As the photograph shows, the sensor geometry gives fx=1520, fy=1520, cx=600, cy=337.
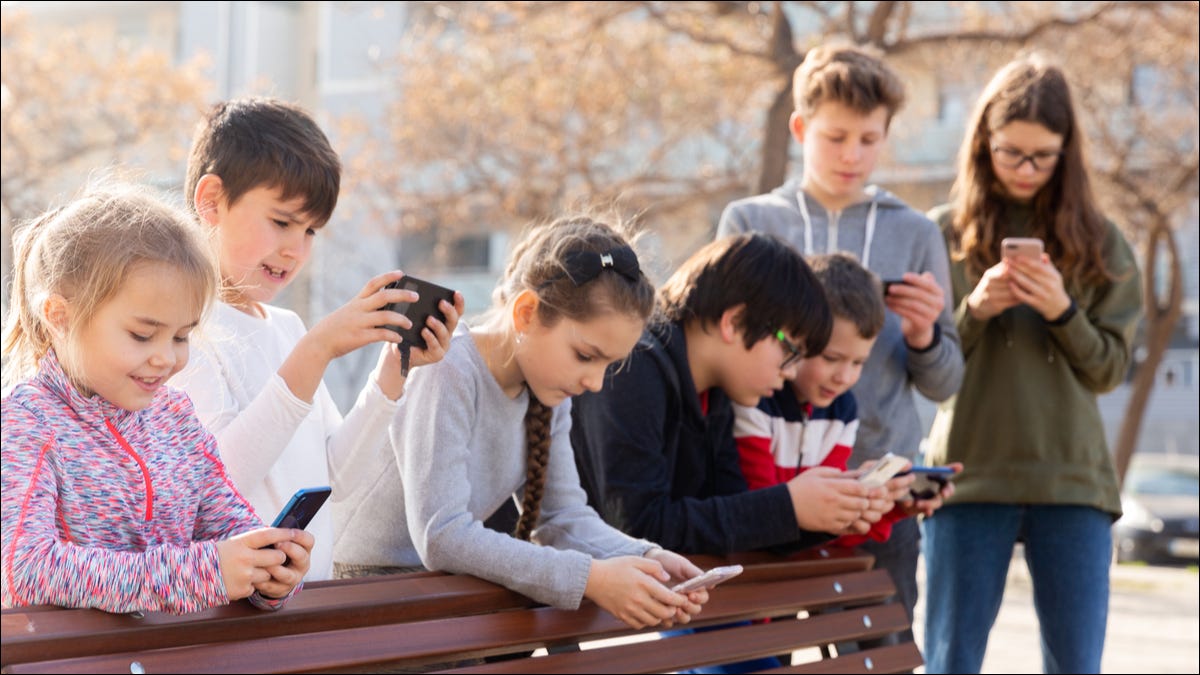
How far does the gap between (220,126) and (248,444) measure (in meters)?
0.74

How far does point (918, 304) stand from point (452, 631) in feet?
5.86

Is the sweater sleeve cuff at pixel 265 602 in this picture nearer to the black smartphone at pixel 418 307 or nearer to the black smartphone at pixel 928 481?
the black smartphone at pixel 418 307

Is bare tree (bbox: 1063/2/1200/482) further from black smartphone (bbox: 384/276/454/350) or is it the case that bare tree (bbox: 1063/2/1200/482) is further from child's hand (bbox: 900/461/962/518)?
black smartphone (bbox: 384/276/454/350)

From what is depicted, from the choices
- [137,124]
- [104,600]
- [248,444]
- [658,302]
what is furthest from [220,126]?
[137,124]

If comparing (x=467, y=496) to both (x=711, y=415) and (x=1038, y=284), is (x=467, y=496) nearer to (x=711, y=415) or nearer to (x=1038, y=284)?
(x=711, y=415)

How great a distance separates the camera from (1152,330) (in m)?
15.6

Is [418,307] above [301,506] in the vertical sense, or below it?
above

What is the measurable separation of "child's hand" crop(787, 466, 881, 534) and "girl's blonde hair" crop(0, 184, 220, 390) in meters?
1.46

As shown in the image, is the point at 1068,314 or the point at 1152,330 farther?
the point at 1152,330

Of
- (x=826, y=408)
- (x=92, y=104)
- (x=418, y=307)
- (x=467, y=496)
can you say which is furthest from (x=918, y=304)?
(x=92, y=104)

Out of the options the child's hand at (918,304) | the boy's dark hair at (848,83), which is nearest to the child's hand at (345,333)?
the child's hand at (918,304)

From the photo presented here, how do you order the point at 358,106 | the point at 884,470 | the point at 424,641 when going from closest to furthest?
the point at 424,641, the point at 884,470, the point at 358,106

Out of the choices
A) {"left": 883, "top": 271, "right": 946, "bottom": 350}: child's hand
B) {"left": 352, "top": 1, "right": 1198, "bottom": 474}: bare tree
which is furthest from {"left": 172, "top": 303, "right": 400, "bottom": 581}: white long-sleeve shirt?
{"left": 352, "top": 1, "right": 1198, "bottom": 474}: bare tree

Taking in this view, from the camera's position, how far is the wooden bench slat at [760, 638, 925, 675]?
3.08m
